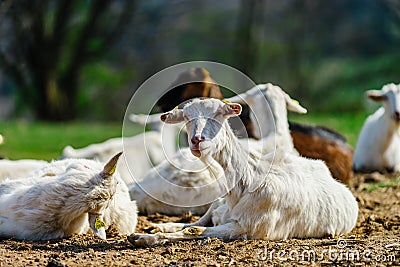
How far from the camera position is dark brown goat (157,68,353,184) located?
33.0 ft

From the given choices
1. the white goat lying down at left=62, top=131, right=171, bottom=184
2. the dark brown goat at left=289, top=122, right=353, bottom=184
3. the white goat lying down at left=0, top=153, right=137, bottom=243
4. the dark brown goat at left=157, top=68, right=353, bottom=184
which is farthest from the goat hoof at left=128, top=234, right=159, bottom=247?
the white goat lying down at left=62, top=131, right=171, bottom=184

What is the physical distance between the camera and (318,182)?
7.21 meters

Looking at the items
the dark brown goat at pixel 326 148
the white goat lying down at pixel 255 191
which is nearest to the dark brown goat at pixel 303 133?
the dark brown goat at pixel 326 148

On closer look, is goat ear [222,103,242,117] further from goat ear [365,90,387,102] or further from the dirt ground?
goat ear [365,90,387,102]

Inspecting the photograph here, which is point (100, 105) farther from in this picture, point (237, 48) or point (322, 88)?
point (322, 88)

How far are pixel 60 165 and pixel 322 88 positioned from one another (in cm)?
2943

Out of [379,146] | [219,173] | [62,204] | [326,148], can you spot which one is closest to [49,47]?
[379,146]

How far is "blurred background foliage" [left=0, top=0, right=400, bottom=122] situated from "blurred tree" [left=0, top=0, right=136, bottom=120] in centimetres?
4

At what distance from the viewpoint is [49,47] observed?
30969mm

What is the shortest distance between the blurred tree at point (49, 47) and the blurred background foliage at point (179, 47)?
0.14 ft

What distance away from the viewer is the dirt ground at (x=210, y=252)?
5.73 m

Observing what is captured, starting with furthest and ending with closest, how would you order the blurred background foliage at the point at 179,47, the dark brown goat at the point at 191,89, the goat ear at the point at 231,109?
1. the blurred background foliage at the point at 179,47
2. the dark brown goat at the point at 191,89
3. the goat ear at the point at 231,109

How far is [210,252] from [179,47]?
122 ft

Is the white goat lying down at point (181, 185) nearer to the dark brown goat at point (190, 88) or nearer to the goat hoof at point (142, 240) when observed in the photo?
the dark brown goat at point (190, 88)
